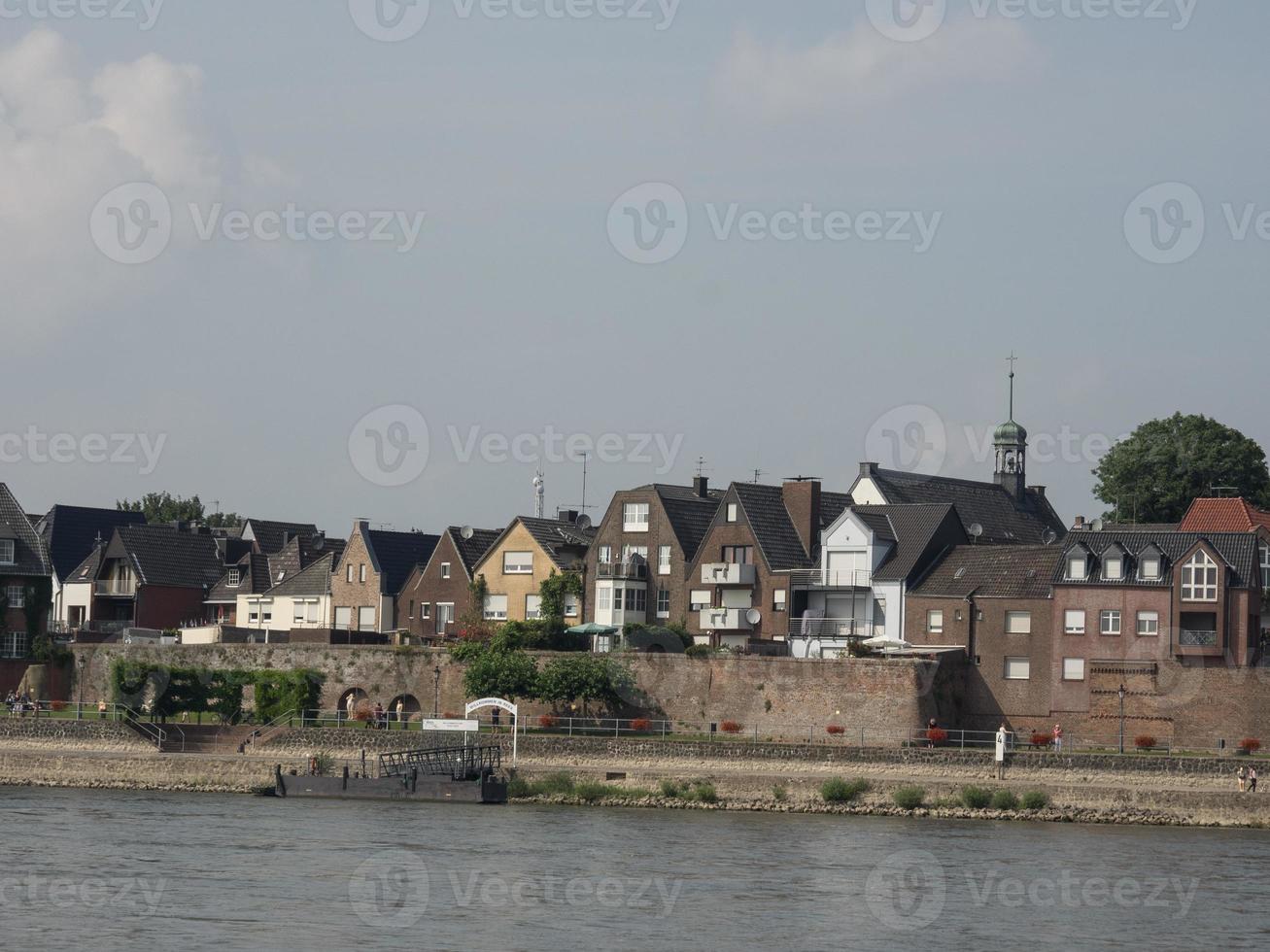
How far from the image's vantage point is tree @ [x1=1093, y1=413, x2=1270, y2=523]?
3760 inches

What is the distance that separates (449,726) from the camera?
70688 millimetres

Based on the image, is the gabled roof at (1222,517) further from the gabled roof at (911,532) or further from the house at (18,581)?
the house at (18,581)

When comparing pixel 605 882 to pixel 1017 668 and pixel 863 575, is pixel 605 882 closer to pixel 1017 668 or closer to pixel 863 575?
pixel 1017 668

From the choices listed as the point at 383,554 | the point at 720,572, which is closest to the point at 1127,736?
the point at 720,572

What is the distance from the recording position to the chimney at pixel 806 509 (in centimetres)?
8325

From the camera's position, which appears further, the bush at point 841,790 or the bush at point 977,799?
the bush at point 841,790

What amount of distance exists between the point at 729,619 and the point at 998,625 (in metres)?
11.8

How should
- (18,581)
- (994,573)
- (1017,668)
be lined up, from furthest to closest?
(18,581), (994,573), (1017,668)

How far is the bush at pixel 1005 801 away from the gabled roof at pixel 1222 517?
23.6m

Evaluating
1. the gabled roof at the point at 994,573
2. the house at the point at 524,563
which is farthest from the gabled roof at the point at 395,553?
the gabled roof at the point at 994,573

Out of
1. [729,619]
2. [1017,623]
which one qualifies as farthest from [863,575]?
[1017,623]

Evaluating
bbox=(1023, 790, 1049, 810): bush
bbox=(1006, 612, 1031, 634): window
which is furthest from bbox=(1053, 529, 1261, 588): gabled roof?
bbox=(1023, 790, 1049, 810): bush

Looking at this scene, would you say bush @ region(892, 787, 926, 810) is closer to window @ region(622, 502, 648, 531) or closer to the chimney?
the chimney

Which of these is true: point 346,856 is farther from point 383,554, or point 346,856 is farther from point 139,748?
point 383,554
